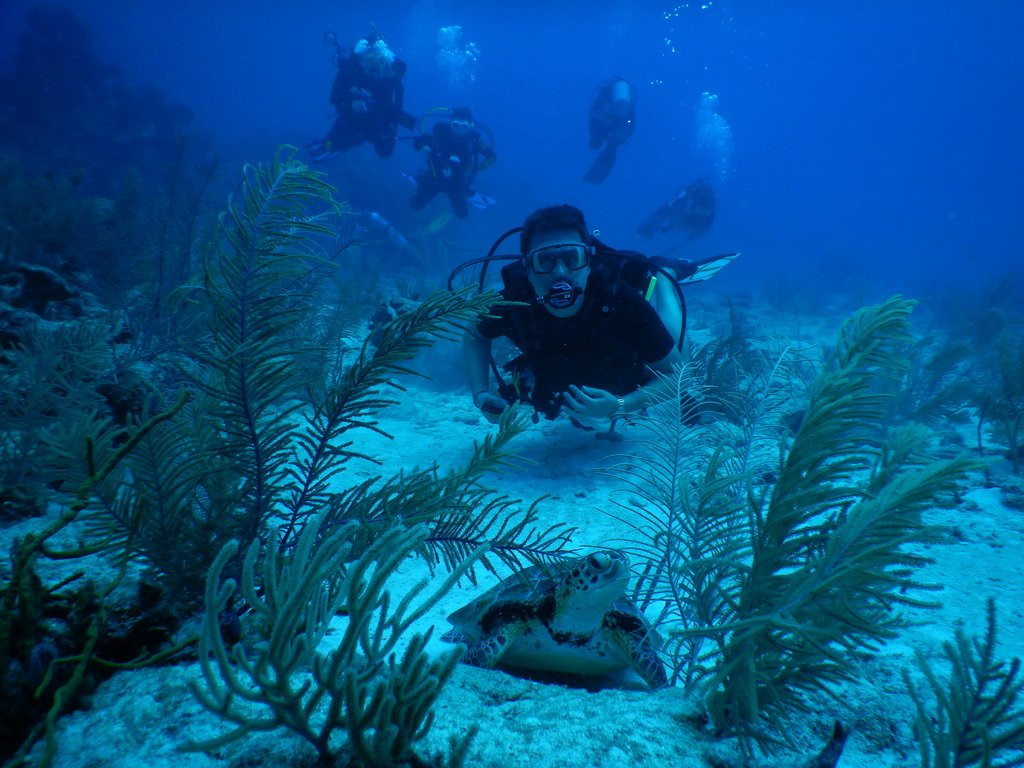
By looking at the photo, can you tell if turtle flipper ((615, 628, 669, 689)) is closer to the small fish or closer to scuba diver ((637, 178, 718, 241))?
the small fish

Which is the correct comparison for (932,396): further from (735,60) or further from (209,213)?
(735,60)

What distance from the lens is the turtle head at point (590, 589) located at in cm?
189

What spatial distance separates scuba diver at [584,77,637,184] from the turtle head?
1922 cm

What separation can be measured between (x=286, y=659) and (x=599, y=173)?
21.5 m

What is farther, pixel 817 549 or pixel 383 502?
pixel 383 502

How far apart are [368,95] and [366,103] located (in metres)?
0.25

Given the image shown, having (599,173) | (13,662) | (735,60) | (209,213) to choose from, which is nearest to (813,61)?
(735,60)

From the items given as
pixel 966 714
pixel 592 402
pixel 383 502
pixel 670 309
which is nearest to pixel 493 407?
pixel 592 402

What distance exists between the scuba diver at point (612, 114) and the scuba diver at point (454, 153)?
6202mm

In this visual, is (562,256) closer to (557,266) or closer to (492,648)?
(557,266)

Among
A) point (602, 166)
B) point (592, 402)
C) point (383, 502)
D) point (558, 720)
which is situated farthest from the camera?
point (602, 166)

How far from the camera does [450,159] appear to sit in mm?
13422

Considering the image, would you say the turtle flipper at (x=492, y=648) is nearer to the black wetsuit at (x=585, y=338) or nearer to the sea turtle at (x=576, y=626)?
the sea turtle at (x=576, y=626)

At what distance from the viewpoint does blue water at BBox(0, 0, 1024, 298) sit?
5678 cm
